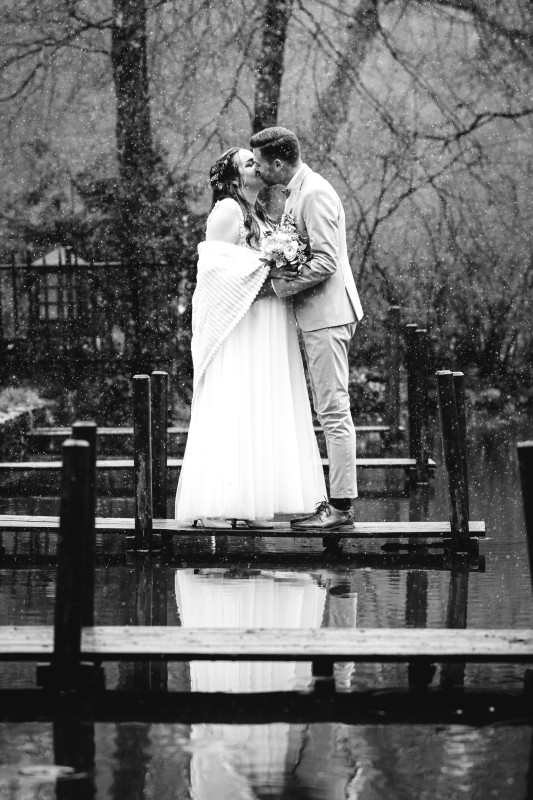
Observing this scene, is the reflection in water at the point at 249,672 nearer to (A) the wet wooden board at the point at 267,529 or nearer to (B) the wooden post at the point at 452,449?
(A) the wet wooden board at the point at 267,529

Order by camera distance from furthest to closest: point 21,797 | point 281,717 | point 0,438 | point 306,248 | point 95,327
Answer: point 95,327
point 0,438
point 306,248
point 281,717
point 21,797

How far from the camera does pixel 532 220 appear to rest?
17.7 meters

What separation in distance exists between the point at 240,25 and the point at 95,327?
14.5 feet

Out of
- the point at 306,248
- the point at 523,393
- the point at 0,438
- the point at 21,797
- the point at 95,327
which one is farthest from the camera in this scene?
the point at 523,393

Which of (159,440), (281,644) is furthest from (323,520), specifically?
(281,644)

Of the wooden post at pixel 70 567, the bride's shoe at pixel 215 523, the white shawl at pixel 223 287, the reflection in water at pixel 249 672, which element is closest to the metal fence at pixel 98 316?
the bride's shoe at pixel 215 523

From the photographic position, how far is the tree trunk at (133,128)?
1677 cm

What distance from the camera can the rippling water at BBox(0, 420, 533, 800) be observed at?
3609mm

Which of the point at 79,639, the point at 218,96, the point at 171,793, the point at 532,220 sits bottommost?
the point at 171,793

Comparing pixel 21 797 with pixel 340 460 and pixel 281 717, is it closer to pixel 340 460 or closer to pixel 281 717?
pixel 281 717

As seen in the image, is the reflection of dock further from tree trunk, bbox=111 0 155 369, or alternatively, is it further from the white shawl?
tree trunk, bbox=111 0 155 369

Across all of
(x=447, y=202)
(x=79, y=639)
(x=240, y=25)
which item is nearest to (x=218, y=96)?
(x=240, y=25)

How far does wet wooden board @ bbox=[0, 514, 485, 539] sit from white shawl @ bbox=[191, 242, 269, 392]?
2.88ft

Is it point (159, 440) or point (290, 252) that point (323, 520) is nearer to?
point (290, 252)
